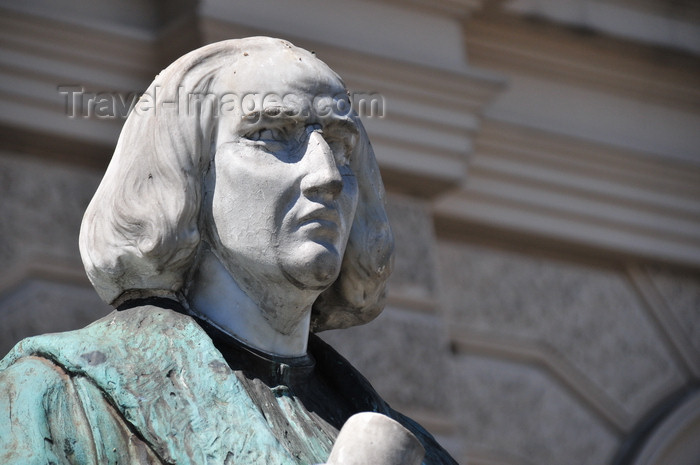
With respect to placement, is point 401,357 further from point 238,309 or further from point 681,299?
point 238,309

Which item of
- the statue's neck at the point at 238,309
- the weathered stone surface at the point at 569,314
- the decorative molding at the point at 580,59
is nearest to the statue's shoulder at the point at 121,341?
the statue's neck at the point at 238,309

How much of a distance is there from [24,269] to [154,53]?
77cm

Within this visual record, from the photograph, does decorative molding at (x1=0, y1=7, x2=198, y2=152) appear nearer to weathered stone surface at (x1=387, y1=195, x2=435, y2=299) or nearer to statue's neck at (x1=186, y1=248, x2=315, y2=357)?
weathered stone surface at (x1=387, y1=195, x2=435, y2=299)

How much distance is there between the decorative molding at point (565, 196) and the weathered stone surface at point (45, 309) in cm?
125

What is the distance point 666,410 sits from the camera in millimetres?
5895

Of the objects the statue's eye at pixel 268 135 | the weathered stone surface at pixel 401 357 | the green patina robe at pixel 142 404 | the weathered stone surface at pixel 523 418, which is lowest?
the weathered stone surface at pixel 523 418

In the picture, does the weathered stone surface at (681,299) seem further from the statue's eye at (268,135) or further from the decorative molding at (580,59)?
the statue's eye at (268,135)

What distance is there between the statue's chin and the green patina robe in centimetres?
17

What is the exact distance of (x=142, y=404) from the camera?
2.61 m

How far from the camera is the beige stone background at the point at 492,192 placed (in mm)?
5055

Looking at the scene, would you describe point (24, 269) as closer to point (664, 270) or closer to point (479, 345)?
point (479, 345)

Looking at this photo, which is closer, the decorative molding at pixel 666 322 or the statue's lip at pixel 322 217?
the statue's lip at pixel 322 217

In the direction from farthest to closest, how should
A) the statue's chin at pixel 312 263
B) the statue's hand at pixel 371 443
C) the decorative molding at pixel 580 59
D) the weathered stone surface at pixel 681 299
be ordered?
the weathered stone surface at pixel 681 299 → the decorative molding at pixel 580 59 → the statue's chin at pixel 312 263 → the statue's hand at pixel 371 443

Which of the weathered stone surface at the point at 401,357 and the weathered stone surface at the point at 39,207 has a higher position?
the weathered stone surface at the point at 39,207
